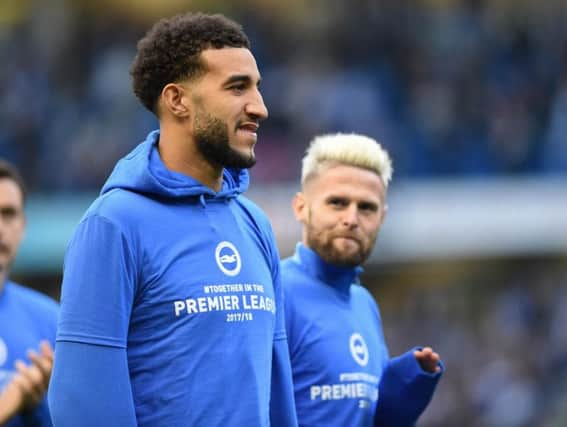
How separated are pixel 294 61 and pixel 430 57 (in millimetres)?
1805

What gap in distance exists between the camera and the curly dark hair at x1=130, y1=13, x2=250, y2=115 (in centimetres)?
358

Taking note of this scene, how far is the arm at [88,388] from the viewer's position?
327 centimetres

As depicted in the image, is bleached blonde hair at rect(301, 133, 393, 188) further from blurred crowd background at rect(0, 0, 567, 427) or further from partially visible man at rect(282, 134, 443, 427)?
blurred crowd background at rect(0, 0, 567, 427)

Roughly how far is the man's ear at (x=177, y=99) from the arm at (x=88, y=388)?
27.8 inches

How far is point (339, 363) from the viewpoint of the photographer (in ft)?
15.3

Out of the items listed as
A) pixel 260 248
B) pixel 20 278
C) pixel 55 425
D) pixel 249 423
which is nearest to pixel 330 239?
pixel 260 248

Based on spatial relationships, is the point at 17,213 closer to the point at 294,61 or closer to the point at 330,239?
the point at 330,239

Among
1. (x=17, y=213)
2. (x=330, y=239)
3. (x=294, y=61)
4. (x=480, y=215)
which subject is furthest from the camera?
(x=294, y=61)

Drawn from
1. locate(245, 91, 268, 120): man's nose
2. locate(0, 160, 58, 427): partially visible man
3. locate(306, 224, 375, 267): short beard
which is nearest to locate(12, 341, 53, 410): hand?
locate(0, 160, 58, 427): partially visible man

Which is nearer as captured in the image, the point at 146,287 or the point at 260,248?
the point at 146,287

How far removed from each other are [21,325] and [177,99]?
2.21 m

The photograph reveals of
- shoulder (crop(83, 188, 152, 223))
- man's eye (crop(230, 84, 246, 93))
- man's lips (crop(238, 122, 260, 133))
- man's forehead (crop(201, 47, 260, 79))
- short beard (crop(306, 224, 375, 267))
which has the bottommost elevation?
shoulder (crop(83, 188, 152, 223))

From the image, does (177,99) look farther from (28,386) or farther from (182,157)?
(28,386)

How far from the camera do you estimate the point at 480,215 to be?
14.2 m
